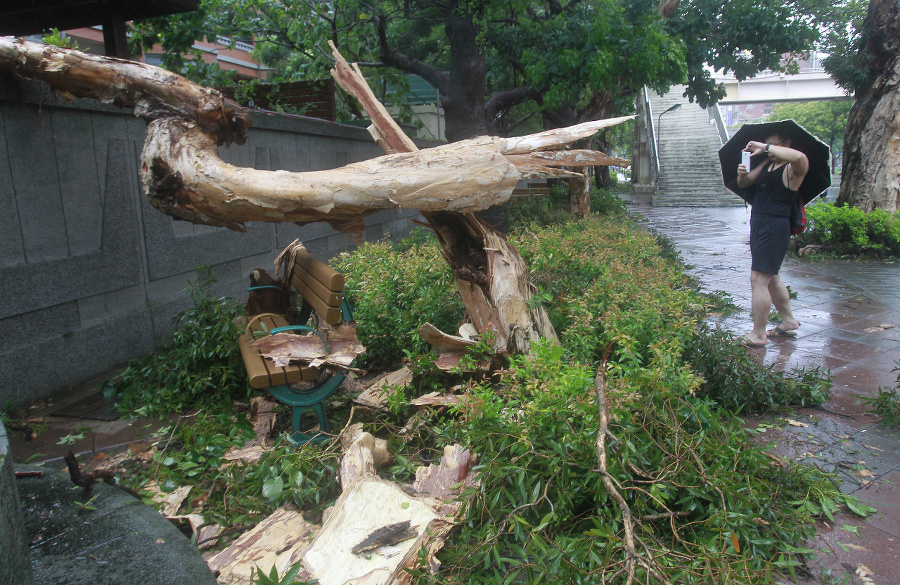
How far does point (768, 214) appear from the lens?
5422 mm

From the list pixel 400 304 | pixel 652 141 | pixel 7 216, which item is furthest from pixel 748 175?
pixel 652 141

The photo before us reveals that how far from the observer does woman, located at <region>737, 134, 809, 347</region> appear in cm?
531

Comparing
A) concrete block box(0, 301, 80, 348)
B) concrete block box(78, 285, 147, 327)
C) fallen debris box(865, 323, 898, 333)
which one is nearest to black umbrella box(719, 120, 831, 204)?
fallen debris box(865, 323, 898, 333)

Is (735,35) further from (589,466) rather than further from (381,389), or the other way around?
(589,466)

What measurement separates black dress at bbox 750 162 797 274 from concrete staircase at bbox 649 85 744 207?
14583mm

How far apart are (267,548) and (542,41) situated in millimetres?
9054

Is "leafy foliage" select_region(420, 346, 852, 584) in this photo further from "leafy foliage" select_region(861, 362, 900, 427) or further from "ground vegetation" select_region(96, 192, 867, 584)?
"leafy foliage" select_region(861, 362, 900, 427)

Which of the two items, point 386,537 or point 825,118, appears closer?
point 386,537

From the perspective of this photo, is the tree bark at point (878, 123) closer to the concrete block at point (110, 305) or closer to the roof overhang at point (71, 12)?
the roof overhang at point (71, 12)

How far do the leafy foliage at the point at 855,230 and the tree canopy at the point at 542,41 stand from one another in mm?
2875

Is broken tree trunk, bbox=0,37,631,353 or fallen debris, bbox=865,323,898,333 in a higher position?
broken tree trunk, bbox=0,37,631,353

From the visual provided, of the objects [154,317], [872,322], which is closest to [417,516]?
[154,317]

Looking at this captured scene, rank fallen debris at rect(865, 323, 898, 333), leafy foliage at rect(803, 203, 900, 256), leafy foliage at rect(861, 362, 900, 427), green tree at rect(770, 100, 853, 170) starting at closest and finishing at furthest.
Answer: leafy foliage at rect(861, 362, 900, 427) < fallen debris at rect(865, 323, 898, 333) < leafy foliage at rect(803, 203, 900, 256) < green tree at rect(770, 100, 853, 170)

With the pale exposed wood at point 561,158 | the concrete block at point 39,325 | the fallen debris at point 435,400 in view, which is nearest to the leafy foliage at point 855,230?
the pale exposed wood at point 561,158
